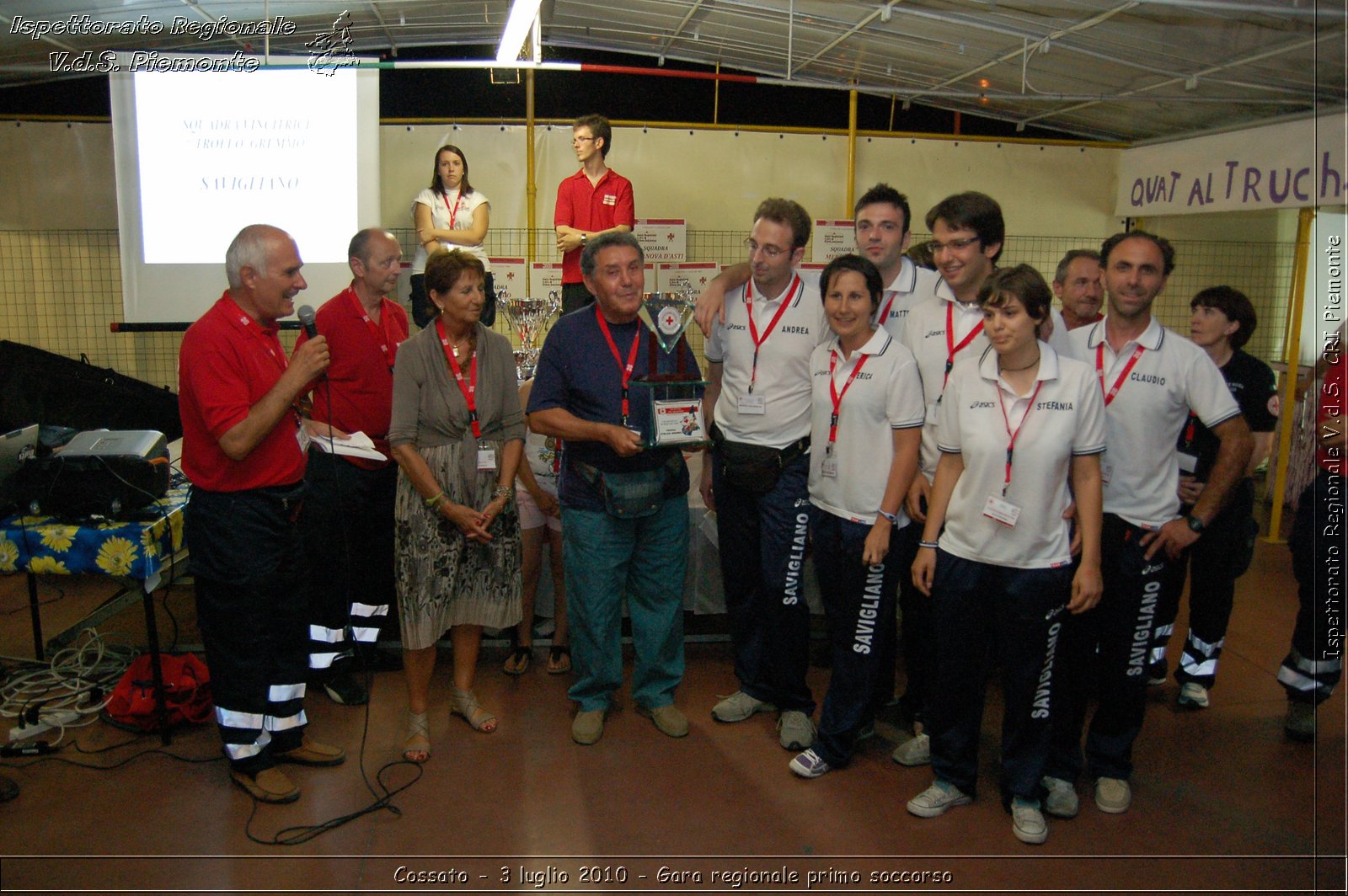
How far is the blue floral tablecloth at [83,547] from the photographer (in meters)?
3.01

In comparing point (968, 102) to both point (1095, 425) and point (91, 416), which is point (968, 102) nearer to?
point (1095, 425)

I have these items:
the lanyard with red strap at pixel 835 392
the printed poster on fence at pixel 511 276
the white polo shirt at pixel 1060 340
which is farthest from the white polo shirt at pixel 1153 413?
the printed poster on fence at pixel 511 276

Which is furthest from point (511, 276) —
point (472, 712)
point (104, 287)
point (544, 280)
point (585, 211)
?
point (472, 712)

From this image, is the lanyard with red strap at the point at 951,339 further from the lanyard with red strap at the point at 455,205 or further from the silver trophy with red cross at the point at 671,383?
the lanyard with red strap at the point at 455,205

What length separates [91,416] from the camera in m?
6.02

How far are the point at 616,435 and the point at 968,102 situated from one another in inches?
234

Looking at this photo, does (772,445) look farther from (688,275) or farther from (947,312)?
(688,275)

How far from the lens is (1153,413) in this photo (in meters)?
2.63

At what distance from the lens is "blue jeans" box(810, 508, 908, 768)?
2.82 m

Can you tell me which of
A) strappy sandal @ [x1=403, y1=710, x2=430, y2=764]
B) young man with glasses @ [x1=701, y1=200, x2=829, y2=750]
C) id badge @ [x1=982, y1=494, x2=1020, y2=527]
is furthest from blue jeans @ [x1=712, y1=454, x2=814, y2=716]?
strappy sandal @ [x1=403, y1=710, x2=430, y2=764]

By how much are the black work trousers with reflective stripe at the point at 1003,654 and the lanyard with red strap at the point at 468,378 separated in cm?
159

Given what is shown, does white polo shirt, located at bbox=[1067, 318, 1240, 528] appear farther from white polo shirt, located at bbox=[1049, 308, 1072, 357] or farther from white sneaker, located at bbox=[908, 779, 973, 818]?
white sneaker, located at bbox=[908, 779, 973, 818]

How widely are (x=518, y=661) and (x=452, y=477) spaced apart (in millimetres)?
1064

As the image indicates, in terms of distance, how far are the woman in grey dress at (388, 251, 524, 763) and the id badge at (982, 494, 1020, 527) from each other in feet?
5.17
